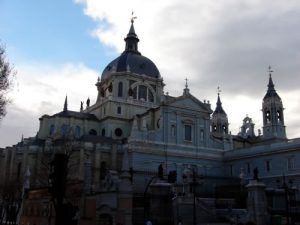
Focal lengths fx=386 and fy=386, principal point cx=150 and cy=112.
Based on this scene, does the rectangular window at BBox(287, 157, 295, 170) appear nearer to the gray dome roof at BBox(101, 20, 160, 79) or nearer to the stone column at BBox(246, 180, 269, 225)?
the stone column at BBox(246, 180, 269, 225)

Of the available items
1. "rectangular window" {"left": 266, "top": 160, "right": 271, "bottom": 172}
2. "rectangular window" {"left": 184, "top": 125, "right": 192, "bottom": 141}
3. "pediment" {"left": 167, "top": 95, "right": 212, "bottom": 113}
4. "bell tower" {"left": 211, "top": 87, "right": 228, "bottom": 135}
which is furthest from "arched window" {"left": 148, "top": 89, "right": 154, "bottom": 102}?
"rectangular window" {"left": 266, "top": 160, "right": 271, "bottom": 172}

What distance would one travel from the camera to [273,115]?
7788 centimetres

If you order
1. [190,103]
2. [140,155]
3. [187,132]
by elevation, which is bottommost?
[140,155]

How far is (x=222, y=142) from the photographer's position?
6738 cm

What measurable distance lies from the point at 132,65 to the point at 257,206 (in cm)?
5360

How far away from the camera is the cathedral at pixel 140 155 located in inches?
1254

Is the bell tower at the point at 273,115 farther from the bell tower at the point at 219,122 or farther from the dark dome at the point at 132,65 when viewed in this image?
the dark dome at the point at 132,65

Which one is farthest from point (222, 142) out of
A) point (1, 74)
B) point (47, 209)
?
point (1, 74)

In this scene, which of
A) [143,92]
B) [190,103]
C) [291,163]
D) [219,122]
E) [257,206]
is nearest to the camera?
[257,206]

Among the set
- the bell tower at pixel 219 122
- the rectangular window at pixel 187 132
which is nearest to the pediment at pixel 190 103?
the rectangular window at pixel 187 132

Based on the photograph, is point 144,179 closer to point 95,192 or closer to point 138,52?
point 95,192

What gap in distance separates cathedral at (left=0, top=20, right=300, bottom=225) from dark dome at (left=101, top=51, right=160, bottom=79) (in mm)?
213

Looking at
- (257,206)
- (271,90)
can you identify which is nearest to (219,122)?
(271,90)

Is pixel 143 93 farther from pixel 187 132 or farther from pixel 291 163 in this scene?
pixel 291 163
